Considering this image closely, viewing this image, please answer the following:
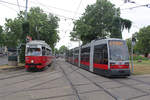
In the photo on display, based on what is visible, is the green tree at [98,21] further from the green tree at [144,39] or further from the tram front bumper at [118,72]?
the green tree at [144,39]

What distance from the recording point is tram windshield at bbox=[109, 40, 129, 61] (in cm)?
1111

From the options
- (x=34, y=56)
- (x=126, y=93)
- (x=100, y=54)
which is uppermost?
(x=100, y=54)

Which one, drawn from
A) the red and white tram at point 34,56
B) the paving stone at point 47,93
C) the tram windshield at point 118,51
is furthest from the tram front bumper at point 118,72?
the red and white tram at point 34,56

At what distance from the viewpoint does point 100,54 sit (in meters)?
12.4

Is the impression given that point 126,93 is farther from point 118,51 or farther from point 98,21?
point 98,21

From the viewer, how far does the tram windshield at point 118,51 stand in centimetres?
1111

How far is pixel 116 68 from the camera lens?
10.9 metres

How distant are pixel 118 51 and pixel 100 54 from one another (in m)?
1.64

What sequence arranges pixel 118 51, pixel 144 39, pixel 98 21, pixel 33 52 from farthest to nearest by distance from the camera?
pixel 144 39 < pixel 98 21 < pixel 33 52 < pixel 118 51

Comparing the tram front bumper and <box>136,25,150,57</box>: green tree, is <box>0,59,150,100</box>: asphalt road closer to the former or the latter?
the tram front bumper

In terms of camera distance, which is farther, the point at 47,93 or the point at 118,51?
the point at 118,51

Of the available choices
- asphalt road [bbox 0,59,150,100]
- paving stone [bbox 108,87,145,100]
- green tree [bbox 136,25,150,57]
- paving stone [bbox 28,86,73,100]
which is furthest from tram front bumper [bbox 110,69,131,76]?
green tree [bbox 136,25,150,57]

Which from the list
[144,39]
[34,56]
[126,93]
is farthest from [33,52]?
[144,39]

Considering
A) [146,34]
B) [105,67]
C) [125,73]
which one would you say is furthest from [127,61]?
[146,34]
